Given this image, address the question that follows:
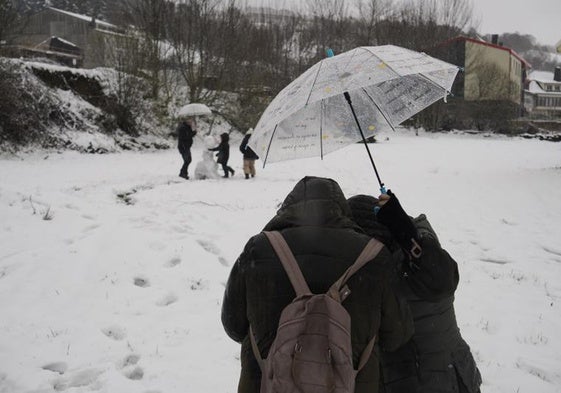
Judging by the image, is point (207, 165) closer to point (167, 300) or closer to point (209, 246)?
point (209, 246)

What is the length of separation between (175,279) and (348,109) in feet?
11.1

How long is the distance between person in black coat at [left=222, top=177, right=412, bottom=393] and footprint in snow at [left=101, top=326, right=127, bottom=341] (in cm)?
283

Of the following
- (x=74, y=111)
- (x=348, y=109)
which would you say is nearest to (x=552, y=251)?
(x=348, y=109)

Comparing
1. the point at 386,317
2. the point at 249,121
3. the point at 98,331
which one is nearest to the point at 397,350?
the point at 386,317

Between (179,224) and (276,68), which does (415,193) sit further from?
(276,68)

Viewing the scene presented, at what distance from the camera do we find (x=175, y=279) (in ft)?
18.4

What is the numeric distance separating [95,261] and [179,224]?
2.01m

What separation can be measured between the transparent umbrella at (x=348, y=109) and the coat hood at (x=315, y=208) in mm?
1121

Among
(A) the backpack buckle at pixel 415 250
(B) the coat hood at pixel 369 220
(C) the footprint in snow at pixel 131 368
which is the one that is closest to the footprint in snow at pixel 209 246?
(C) the footprint in snow at pixel 131 368

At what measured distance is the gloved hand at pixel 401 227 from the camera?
192 cm

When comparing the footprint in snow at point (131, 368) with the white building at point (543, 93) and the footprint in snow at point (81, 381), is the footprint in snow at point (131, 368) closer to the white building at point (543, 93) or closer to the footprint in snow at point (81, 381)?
the footprint in snow at point (81, 381)

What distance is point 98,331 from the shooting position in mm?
4406

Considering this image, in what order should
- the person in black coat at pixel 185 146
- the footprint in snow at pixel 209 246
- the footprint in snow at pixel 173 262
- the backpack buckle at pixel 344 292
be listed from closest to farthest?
the backpack buckle at pixel 344 292
the footprint in snow at pixel 173 262
the footprint in snow at pixel 209 246
the person in black coat at pixel 185 146

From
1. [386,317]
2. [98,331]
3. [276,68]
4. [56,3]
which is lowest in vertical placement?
[98,331]
